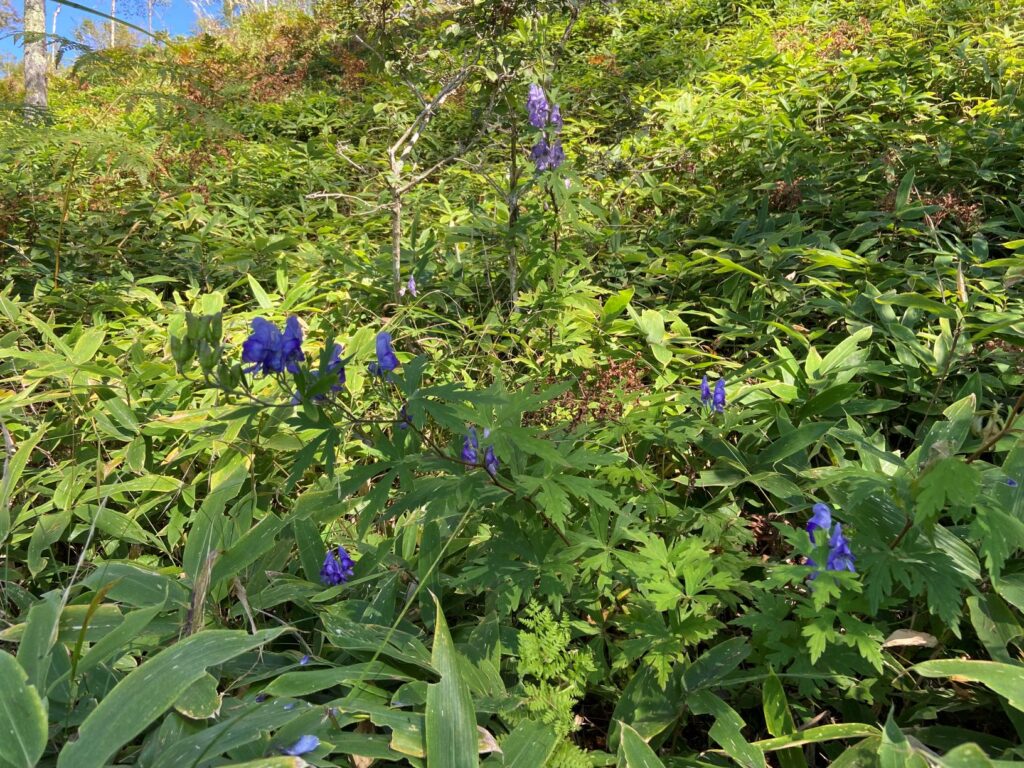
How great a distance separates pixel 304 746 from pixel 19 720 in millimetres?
417

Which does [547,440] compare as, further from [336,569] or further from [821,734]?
[821,734]

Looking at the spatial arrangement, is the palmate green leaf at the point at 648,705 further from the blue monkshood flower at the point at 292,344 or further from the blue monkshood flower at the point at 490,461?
the blue monkshood flower at the point at 292,344

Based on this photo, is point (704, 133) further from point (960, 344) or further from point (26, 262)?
point (26, 262)

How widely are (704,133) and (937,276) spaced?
174 centimetres

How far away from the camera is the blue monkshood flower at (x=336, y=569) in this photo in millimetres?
1518

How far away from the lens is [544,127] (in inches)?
92.1

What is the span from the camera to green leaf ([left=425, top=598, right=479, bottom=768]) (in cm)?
110

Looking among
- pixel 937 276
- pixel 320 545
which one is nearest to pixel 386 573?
pixel 320 545

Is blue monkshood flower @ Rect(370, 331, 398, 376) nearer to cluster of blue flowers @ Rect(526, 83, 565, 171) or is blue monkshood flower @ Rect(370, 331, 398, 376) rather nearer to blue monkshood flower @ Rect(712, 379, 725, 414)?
blue monkshood flower @ Rect(712, 379, 725, 414)

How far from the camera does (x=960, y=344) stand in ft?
6.66

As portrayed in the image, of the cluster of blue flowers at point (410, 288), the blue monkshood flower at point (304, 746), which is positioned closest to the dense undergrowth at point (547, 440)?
the blue monkshood flower at point (304, 746)

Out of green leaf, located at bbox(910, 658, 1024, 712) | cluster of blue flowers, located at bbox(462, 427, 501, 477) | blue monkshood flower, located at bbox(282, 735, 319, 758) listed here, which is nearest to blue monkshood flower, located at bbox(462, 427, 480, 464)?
cluster of blue flowers, located at bbox(462, 427, 501, 477)

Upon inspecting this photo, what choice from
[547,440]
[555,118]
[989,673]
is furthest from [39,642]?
[555,118]

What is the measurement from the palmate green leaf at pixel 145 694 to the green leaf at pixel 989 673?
1195 mm
